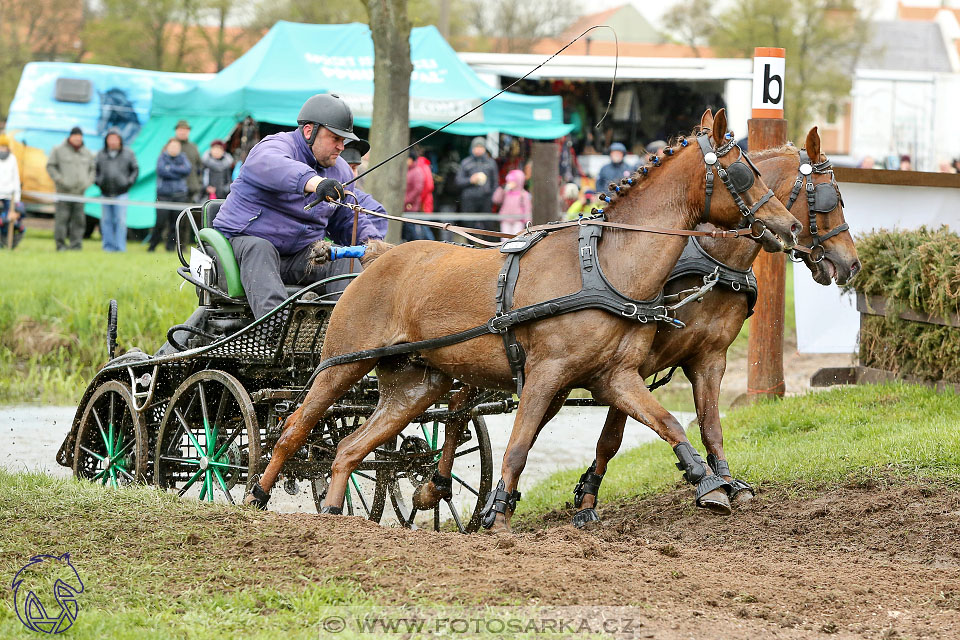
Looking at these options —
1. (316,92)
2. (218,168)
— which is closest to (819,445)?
(316,92)

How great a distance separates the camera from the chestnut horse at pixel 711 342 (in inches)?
239

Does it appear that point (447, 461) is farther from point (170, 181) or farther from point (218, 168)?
point (170, 181)

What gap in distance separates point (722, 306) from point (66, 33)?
3666cm

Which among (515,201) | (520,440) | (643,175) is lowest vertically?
(515,201)

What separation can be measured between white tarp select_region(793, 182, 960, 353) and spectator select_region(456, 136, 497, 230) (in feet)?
30.0

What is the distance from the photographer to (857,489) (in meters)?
6.83

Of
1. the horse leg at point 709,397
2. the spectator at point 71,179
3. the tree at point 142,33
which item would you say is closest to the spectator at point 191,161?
the spectator at point 71,179

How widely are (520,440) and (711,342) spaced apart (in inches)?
56.8

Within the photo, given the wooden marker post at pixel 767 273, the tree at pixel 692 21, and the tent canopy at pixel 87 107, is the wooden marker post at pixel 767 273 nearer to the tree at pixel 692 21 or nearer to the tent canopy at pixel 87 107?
the tent canopy at pixel 87 107

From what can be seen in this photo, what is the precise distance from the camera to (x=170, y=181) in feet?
62.6

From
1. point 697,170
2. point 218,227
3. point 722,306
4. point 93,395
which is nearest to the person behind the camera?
point 697,170

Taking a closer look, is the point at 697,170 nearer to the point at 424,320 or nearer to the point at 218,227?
the point at 424,320

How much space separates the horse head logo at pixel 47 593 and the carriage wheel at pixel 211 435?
1912 mm

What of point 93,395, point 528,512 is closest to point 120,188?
point 93,395
